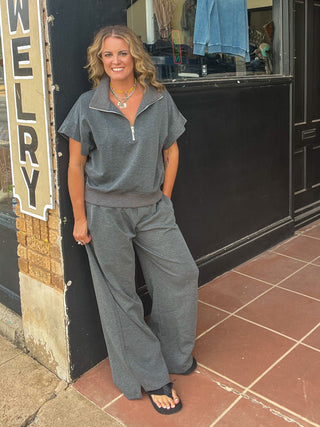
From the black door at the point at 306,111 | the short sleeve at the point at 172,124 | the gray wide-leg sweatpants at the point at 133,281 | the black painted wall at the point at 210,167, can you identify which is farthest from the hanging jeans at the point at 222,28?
the gray wide-leg sweatpants at the point at 133,281

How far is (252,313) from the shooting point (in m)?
3.48

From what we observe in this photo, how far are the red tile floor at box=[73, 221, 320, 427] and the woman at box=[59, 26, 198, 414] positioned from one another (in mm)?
130

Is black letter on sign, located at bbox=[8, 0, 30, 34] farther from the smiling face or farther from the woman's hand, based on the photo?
the woman's hand

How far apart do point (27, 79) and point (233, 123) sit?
196 centimetres

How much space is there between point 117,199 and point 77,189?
222 millimetres

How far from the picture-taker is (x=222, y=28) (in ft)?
13.1

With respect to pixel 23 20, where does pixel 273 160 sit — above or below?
below

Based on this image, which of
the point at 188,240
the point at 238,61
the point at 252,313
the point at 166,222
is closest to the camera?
the point at 166,222

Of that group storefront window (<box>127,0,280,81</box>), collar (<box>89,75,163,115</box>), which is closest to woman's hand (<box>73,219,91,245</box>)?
collar (<box>89,75,163,115</box>)

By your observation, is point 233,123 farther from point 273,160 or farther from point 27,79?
point 27,79

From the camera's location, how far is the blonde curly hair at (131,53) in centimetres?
235

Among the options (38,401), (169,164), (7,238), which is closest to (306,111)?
(169,164)

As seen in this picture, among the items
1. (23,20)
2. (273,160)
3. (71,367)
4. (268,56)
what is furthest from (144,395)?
(268,56)

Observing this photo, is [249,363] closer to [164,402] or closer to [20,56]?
[164,402]
